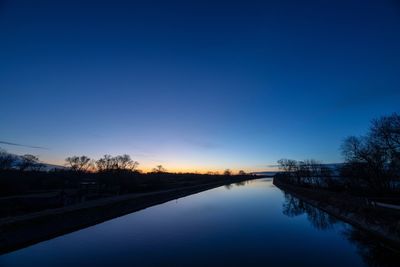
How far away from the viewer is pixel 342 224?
19.9m

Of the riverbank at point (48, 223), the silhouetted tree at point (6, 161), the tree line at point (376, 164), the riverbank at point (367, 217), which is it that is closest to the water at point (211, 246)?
the riverbank at point (367, 217)

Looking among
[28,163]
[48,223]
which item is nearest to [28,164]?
[28,163]

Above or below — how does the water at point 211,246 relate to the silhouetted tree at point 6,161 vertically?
below

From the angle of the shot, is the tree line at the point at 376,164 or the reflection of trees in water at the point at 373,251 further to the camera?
the tree line at the point at 376,164

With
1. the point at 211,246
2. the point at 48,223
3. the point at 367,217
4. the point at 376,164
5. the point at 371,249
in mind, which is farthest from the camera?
the point at 376,164

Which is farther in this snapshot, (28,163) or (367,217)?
(28,163)

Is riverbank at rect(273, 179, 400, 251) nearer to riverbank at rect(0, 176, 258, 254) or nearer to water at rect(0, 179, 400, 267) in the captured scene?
water at rect(0, 179, 400, 267)

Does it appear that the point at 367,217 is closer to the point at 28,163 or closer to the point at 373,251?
the point at 373,251

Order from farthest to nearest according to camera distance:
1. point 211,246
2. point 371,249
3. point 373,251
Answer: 1. point 211,246
2. point 371,249
3. point 373,251

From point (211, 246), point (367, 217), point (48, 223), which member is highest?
point (48, 223)

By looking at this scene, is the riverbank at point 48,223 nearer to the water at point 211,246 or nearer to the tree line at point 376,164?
the water at point 211,246

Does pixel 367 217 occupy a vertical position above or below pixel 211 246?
above

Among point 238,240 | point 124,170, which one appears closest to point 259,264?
point 238,240

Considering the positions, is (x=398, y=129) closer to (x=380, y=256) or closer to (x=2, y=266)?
(x=380, y=256)
